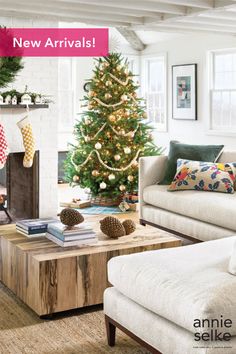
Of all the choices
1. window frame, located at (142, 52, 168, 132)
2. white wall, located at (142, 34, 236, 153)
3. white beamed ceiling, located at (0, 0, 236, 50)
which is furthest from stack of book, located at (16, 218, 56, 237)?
window frame, located at (142, 52, 168, 132)

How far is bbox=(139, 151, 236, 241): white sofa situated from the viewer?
14.8 ft

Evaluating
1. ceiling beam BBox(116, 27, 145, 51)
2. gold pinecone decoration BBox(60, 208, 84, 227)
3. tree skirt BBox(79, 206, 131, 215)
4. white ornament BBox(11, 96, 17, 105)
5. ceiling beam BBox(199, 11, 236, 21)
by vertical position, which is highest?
ceiling beam BBox(116, 27, 145, 51)

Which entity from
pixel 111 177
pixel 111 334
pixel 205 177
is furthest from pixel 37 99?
pixel 111 334

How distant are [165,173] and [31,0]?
2170 mm

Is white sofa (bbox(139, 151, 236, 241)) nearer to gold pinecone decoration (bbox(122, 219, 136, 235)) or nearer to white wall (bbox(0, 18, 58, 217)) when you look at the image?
gold pinecone decoration (bbox(122, 219, 136, 235))

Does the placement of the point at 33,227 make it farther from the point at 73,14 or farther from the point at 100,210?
the point at 73,14

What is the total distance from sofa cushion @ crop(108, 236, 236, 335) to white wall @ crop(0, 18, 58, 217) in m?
3.36

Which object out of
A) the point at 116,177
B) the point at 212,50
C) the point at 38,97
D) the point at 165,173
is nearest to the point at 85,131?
the point at 116,177

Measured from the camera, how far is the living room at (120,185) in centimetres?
262

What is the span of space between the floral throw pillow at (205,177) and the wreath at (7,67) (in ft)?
6.58

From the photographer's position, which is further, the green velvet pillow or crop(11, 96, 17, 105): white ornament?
crop(11, 96, 17, 105): white ornament

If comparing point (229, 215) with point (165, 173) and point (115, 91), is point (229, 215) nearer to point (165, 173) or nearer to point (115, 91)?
point (165, 173)

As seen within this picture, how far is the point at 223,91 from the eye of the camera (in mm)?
8648

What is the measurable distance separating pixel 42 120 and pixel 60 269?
3.06 m
